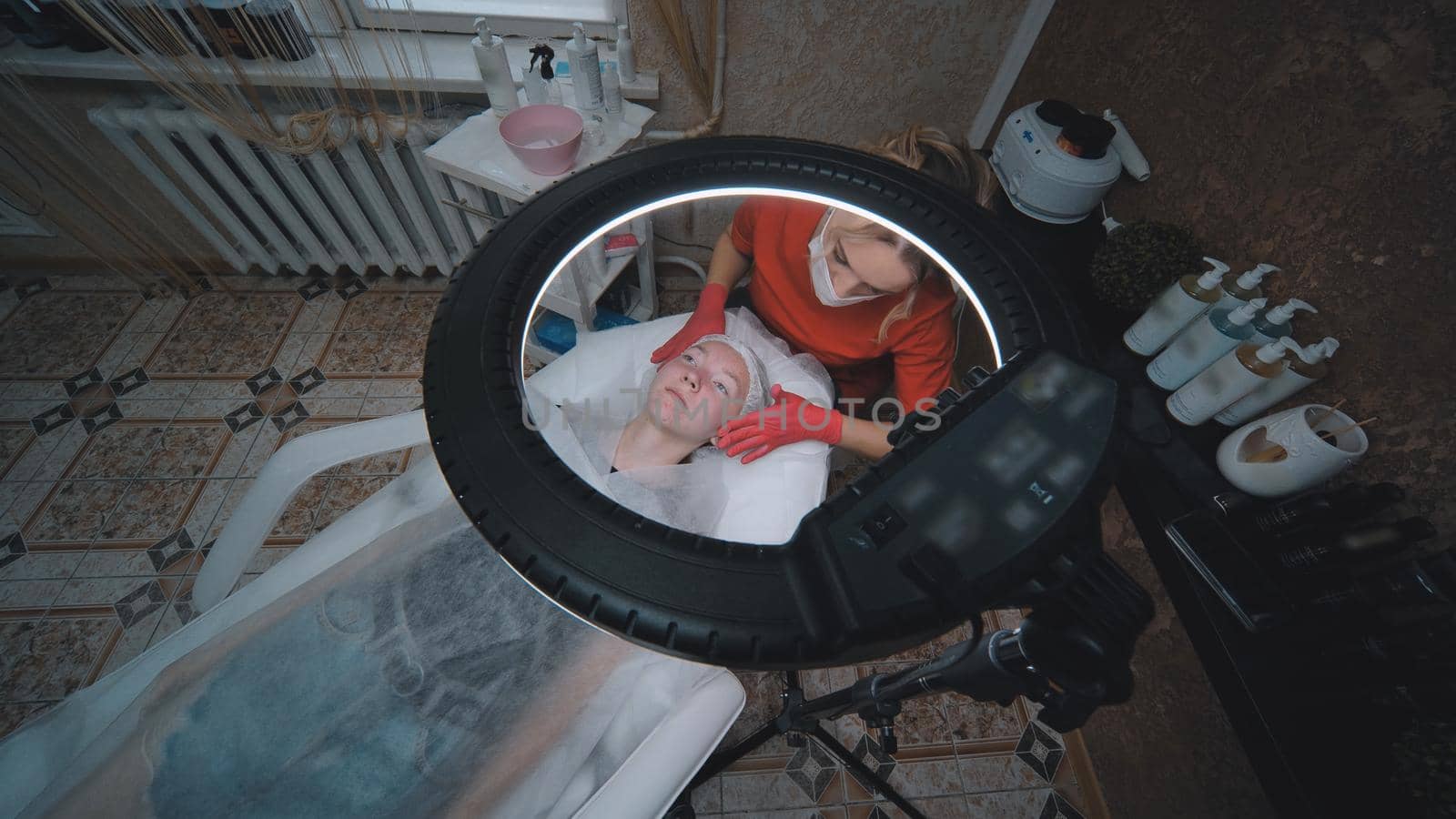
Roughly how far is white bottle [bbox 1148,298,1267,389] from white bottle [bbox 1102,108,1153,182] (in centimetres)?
45

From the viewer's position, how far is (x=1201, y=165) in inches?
45.4

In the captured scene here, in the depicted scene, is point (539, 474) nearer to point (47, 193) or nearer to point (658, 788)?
point (658, 788)

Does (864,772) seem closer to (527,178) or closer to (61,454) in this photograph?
(527,178)

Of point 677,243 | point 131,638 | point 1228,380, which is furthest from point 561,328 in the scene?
point 1228,380

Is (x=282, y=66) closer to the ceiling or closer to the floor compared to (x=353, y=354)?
closer to the ceiling

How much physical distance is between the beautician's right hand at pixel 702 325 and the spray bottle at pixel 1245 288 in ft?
3.01

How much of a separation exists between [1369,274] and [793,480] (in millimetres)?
942

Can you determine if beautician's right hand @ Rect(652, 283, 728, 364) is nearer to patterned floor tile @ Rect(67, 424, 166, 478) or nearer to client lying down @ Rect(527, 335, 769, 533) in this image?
client lying down @ Rect(527, 335, 769, 533)

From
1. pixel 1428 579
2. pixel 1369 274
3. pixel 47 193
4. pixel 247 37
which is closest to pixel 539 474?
pixel 1428 579

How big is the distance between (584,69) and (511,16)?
0.45 meters

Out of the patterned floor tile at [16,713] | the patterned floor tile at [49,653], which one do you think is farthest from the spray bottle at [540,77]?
the patterned floor tile at [16,713]

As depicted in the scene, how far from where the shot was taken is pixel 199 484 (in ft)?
5.64

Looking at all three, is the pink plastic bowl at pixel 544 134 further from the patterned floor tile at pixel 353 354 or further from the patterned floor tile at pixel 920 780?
the patterned floor tile at pixel 920 780

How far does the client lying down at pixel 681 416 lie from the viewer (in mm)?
1077
